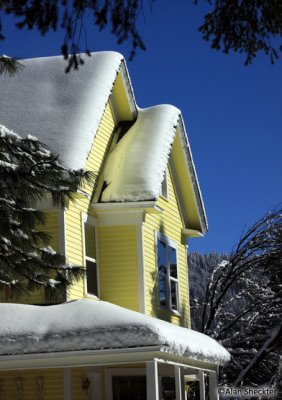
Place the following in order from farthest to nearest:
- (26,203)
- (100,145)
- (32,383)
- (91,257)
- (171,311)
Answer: (171,311) < (100,145) < (91,257) < (32,383) < (26,203)

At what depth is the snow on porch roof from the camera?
15.5 meters

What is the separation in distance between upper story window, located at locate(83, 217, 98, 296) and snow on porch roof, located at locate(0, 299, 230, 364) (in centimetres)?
344

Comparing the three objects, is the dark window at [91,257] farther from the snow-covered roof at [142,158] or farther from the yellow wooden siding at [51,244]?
the yellow wooden siding at [51,244]

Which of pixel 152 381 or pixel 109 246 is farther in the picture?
pixel 109 246

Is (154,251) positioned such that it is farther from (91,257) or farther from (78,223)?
(78,223)

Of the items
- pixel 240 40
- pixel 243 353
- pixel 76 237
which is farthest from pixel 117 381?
pixel 240 40

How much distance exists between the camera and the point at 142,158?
21328 mm

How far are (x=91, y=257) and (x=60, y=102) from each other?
358 centimetres

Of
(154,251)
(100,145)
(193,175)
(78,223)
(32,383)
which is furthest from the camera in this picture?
(193,175)

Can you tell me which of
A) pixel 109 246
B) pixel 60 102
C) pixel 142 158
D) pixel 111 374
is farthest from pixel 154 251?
pixel 60 102

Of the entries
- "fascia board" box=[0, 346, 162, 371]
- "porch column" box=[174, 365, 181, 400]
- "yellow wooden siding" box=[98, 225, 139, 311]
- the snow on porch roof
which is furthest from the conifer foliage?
"yellow wooden siding" box=[98, 225, 139, 311]

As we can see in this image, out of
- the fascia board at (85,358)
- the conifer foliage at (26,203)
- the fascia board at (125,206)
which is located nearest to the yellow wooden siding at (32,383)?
the fascia board at (85,358)

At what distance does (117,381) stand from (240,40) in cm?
1440

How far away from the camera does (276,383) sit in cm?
3091
